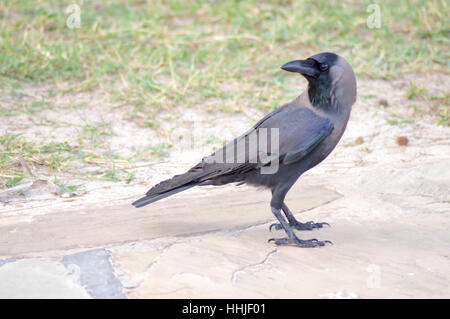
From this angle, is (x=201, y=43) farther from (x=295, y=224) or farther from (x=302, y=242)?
(x=302, y=242)

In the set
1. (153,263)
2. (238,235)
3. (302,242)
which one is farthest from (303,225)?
(153,263)

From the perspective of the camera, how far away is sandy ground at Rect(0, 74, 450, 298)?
8.66 feet

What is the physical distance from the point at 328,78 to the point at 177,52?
3.32 metres

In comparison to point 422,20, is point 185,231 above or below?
below

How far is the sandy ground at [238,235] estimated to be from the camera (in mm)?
2639

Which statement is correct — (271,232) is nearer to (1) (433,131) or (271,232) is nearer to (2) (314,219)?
(2) (314,219)

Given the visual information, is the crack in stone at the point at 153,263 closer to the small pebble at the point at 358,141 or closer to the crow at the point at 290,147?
the crow at the point at 290,147

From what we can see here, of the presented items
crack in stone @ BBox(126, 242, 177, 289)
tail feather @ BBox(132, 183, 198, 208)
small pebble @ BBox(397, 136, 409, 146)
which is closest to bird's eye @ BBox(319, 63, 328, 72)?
tail feather @ BBox(132, 183, 198, 208)

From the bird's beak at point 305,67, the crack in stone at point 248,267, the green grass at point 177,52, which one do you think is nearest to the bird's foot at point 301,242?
the crack in stone at point 248,267

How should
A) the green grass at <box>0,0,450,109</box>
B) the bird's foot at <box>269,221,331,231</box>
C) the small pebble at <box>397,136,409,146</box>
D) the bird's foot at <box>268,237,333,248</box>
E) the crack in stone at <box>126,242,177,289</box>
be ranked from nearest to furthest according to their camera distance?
the crack in stone at <box>126,242,177,289</box>, the bird's foot at <box>268,237,333,248</box>, the bird's foot at <box>269,221,331,231</box>, the small pebble at <box>397,136,409,146</box>, the green grass at <box>0,0,450,109</box>

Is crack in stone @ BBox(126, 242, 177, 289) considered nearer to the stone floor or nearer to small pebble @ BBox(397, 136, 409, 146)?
the stone floor

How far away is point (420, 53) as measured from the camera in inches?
253
